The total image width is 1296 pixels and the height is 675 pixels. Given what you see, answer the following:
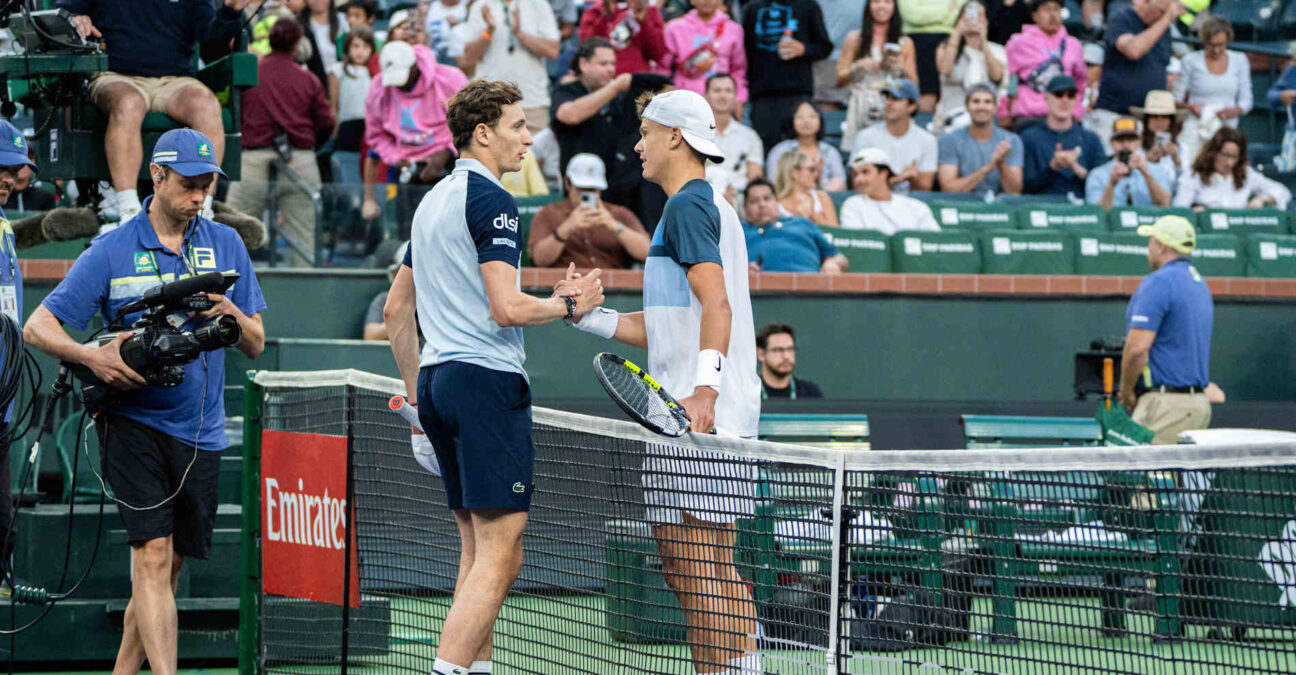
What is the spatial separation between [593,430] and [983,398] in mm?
6802

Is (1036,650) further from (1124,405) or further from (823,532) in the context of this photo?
(1124,405)

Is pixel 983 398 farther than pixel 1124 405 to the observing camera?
Yes

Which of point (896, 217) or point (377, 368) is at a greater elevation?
point (896, 217)

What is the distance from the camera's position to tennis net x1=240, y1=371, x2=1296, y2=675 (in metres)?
3.85

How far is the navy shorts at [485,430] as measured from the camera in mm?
4762

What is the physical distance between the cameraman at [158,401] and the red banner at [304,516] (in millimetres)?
412

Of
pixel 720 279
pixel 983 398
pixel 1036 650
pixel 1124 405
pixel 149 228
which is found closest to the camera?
pixel 1036 650

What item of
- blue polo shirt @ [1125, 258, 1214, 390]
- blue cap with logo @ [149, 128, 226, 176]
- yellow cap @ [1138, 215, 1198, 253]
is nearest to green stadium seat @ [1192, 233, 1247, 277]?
blue polo shirt @ [1125, 258, 1214, 390]

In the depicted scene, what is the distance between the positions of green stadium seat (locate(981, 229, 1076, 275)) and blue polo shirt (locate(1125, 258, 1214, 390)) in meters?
2.02

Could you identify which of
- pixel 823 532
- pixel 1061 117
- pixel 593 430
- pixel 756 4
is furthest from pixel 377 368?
pixel 1061 117

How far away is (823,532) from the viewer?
14.5ft

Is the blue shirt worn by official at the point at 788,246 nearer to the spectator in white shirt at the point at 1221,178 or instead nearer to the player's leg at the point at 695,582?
the spectator in white shirt at the point at 1221,178

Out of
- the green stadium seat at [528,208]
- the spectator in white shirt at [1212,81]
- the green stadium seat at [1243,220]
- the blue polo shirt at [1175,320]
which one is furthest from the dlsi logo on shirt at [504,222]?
the spectator in white shirt at [1212,81]

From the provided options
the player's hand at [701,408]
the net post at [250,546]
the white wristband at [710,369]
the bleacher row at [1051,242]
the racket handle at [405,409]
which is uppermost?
the bleacher row at [1051,242]
